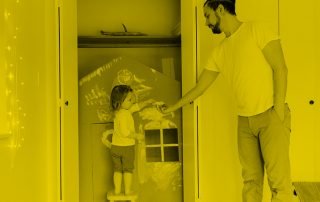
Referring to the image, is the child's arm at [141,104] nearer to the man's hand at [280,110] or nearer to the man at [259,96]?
the man at [259,96]

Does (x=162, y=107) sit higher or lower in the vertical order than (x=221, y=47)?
lower

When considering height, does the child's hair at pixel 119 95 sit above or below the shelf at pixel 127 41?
below

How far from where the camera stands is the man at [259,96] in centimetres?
210

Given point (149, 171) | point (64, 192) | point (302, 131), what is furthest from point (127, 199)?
point (302, 131)

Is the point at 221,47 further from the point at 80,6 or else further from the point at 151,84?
the point at 80,6

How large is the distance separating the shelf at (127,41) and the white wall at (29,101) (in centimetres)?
61

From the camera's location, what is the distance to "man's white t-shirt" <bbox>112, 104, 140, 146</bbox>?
2.90 meters

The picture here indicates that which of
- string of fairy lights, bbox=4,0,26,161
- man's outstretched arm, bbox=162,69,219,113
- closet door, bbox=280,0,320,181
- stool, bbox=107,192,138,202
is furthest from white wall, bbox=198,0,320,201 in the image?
string of fairy lights, bbox=4,0,26,161

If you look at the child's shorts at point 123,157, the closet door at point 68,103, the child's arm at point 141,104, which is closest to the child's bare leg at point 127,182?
the child's shorts at point 123,157

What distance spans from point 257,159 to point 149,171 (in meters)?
1.06

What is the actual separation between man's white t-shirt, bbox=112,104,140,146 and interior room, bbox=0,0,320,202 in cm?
15

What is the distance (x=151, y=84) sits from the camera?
3.12 m

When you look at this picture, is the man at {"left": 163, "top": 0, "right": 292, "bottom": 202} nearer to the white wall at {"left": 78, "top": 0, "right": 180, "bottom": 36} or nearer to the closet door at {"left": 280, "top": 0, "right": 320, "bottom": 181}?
the closet door at {"left": 280, "top": 0, "right": 320, "bottom": 181}

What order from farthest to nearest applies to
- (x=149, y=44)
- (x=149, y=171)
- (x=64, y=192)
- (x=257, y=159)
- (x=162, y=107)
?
(x=149, y=44)
(x=149, y=171)
(x=162, y=107)
(x=64, y=192)
(x=257, y=159)
